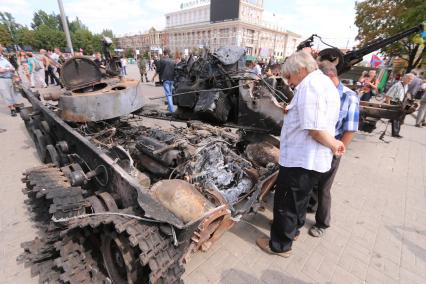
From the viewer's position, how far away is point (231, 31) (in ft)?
244

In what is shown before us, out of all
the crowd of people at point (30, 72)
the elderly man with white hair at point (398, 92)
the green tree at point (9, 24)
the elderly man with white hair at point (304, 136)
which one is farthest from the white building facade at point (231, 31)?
the elderly man with white hair at point (304, 136)

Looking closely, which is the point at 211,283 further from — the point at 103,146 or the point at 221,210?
the point at 103,146

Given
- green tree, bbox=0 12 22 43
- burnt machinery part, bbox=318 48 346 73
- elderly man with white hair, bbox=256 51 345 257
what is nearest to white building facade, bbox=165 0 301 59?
green tree, bbox=0 12 22 43

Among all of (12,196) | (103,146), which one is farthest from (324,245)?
(12,196)

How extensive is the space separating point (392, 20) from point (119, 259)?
78.3 feet

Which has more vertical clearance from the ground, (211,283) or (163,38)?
(163,38)

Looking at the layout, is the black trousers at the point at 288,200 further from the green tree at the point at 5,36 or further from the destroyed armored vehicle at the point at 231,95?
the green tree at the point at 5,36

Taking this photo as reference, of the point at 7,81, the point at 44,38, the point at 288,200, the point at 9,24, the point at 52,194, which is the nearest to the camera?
the point at 52,194

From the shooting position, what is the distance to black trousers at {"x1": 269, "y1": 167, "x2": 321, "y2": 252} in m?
2.36

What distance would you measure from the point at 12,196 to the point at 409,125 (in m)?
13.7

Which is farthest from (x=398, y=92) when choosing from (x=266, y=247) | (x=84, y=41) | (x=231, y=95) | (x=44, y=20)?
(x=44, y=20)

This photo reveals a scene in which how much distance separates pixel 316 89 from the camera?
2.02 metres

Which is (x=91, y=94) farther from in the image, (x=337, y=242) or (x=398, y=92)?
(x=398, y=92)

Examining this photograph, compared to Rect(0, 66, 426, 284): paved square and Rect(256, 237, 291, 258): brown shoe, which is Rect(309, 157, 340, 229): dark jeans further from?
Rect(256, 237, 291, 258): brown shoe
